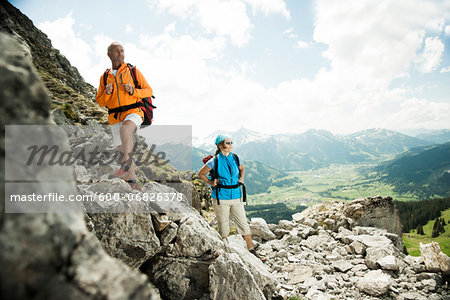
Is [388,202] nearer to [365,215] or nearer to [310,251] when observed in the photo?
[365,215]

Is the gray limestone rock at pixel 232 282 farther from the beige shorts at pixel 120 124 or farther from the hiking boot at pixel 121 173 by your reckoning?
the beige shorts at pixel 120 124

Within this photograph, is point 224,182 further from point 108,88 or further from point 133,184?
point 108,88

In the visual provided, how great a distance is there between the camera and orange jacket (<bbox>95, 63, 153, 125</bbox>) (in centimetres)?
662

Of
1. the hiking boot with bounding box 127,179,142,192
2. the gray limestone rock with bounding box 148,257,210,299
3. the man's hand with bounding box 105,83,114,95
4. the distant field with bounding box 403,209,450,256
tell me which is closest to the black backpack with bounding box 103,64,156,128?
the man's hand with bounding box 105,83,114,95

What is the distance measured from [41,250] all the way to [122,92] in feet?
19.6

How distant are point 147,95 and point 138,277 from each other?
19.8 ft

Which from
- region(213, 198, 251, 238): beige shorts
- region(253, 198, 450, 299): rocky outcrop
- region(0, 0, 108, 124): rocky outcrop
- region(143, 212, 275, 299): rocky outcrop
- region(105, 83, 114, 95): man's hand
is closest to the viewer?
region(0, 0, 108, 124): rocky outcrop

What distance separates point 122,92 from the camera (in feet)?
22.0

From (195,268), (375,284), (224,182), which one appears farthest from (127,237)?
(375,284)

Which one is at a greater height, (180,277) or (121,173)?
(121,173)

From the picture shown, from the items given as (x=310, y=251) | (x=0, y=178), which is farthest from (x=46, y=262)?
(x=310, y=251)

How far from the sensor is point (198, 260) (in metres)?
6.82

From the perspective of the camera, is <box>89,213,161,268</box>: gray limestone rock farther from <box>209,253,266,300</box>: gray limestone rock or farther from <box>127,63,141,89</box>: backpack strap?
<box>127,63,141,89</box>: backpack strap

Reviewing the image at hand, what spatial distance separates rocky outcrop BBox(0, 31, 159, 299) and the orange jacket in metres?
4.94
